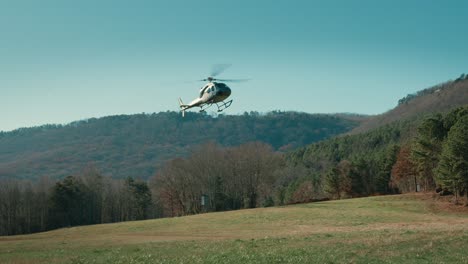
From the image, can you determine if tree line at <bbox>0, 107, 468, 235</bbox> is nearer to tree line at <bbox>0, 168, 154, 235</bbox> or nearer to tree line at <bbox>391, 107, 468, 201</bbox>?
tree line at <bbox>0, 168, 154, 235</bbox>

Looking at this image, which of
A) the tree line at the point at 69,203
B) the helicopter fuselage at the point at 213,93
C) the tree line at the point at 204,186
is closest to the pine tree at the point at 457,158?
the tree line at the point at 204,186

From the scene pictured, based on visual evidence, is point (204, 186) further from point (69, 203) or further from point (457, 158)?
point (457, 158)

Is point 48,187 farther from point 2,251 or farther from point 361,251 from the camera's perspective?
point 361,251

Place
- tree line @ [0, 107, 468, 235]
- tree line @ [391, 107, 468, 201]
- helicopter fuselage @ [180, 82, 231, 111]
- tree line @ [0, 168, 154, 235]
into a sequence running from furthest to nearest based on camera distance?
1. tree line @ [0, 168, 154, 235]
2. tree line @ [0, 107, 468, 235]
3. tree line @ [391, 107, 468, 201]
4. helicopter fuselage @ [180, 82, 231, 111]

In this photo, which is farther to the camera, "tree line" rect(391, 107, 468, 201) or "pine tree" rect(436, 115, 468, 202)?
"tree line" rect(391, 107, 468, 201)

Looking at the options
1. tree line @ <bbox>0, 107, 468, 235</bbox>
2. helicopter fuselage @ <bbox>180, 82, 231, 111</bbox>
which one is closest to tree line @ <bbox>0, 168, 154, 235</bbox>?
tree line @ <bbox>0, 107, 468, 235</bbox>

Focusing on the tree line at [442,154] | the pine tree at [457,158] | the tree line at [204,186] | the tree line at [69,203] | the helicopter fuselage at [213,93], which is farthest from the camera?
the tree line at [69,203]

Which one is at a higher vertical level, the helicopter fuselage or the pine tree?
the helicopter fuselage

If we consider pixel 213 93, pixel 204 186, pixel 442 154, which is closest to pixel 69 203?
pixel 204 186

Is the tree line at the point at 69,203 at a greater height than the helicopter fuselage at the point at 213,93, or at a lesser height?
lesser

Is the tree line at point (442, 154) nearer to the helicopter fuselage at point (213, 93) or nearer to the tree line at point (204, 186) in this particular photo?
the tree line at point (204, 186)

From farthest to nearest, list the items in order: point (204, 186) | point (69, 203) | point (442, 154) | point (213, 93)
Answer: point (204, 186)
point (69, 203)
point (442, 154)
point (213, 93)

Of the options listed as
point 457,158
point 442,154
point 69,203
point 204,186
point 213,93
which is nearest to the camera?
point 213,93

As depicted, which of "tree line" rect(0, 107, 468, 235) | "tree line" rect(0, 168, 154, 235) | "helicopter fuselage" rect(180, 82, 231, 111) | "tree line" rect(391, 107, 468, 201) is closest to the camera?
"helicopter fuselage" rect(180, 82, 231, 111)
